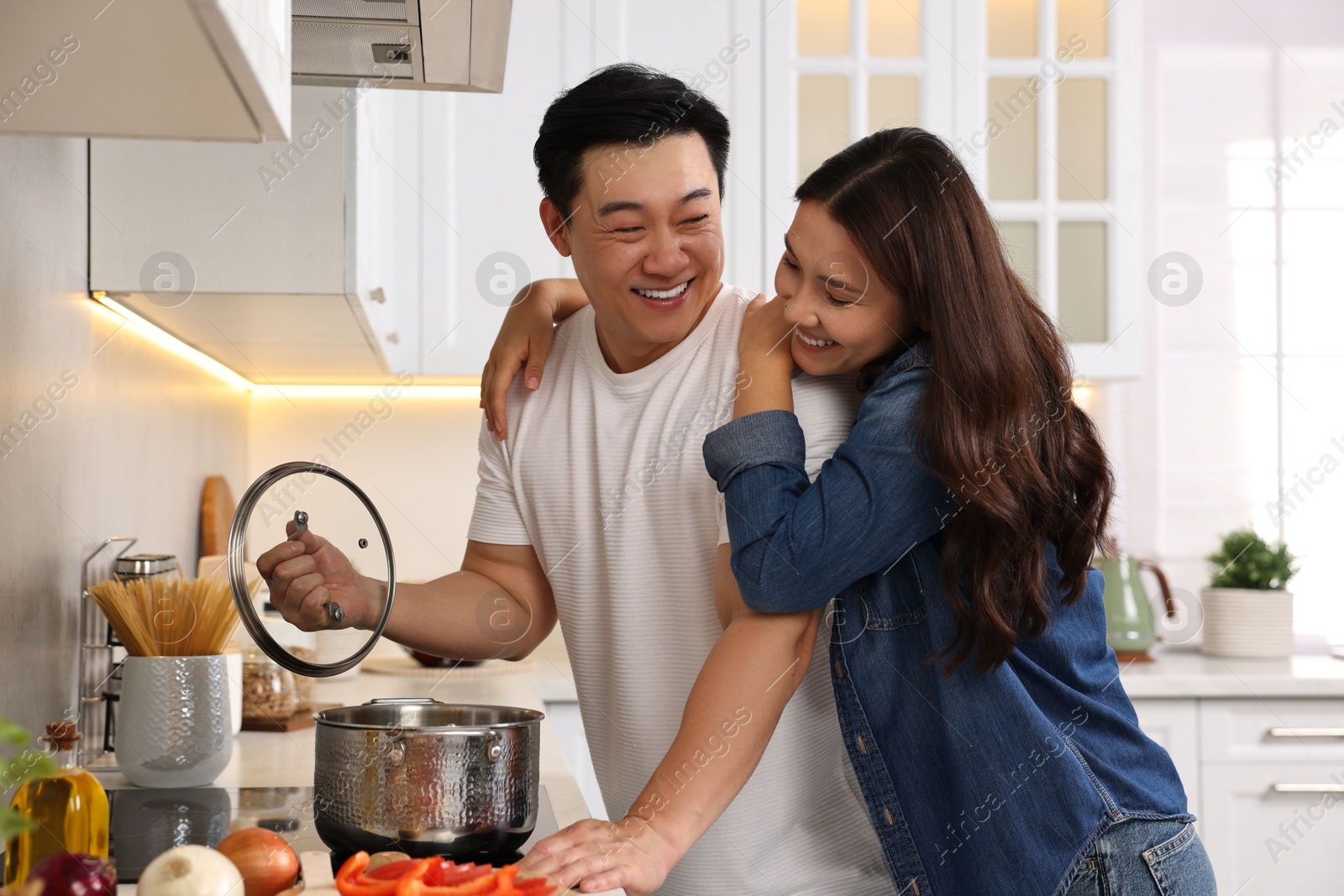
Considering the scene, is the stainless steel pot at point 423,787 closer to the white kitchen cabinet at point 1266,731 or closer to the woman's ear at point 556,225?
the woman's ear at point 556,225

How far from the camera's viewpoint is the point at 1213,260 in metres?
2.84

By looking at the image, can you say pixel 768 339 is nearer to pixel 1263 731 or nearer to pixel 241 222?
pixel 241 222

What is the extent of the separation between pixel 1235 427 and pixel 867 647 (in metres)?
2.24

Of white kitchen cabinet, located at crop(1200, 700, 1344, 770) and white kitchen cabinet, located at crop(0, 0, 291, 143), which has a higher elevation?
white kitchen cabinet, located at crop(0, 0, 291, 143)

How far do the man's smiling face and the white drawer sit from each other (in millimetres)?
1613

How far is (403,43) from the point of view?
3.77ft

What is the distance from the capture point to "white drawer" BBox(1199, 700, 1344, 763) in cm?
220

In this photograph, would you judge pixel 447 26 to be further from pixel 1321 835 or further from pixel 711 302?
pixel 1321 835

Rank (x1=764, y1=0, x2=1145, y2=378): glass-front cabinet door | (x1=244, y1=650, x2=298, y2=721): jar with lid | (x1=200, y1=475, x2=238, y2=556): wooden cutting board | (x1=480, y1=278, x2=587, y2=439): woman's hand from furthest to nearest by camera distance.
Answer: (x1=764, y1=0, x2=1145, y2=378): glass-front cabinet door < (x1=200, y1=475, x2=238, y2=556): wooden cutting board < (x1=244, y1=650, x2=298, y2=721): jar with lid < (x1=480, y1=278, x2=587, y2=439): woman's hand

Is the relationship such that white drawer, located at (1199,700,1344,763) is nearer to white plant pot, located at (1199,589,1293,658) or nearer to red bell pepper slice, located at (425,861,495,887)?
white plant pot, located at (1199,589,1293,658)

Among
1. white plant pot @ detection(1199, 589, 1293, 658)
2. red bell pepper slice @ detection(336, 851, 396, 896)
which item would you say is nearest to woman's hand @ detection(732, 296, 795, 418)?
red bell pepper slice @ detection(336, 851, 396, 896)

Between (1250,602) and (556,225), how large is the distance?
1.98 meters

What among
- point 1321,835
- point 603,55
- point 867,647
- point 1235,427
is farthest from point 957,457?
point 1235,427

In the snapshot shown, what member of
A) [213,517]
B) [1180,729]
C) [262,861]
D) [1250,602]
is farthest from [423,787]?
[1250,602]
